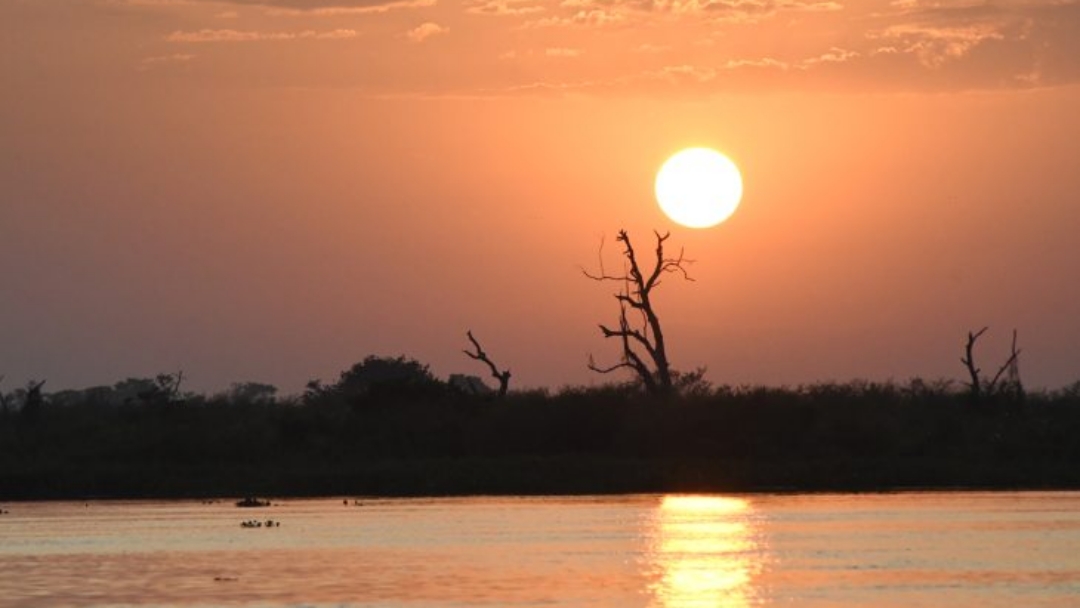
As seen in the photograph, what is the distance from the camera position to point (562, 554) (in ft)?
138

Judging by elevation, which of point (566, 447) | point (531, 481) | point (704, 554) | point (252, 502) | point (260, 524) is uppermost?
point (566, 447)

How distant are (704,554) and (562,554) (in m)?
2.85

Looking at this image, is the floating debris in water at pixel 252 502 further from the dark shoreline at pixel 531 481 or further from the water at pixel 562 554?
the dark shoreline at pixel 531 481

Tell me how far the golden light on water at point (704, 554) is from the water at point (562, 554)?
65mm

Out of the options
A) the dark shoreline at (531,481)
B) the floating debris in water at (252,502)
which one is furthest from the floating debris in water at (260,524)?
the dark shoreline at (531,481)

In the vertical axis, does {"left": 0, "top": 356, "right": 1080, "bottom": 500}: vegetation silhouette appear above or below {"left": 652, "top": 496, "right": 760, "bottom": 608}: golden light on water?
above

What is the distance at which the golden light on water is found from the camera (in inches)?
1382

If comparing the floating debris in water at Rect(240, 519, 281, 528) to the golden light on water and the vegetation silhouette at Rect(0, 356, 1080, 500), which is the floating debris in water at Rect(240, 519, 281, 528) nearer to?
the golden light on water

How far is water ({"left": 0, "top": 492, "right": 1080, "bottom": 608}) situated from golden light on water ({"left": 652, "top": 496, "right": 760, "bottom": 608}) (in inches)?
2.5

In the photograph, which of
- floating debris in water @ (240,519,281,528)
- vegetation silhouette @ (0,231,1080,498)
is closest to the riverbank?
vegetation silhouette @ (0,231,1080,498)

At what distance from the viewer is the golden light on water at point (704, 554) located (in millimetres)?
35094

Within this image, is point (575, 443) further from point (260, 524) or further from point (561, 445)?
point (260, 524)

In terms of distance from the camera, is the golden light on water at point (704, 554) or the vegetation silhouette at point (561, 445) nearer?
the golden light on water at point (704, 554)

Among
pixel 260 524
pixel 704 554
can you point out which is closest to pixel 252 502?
pixel 260 524
